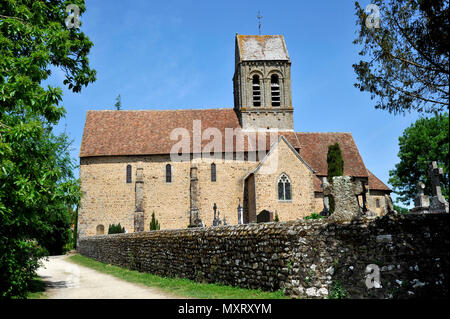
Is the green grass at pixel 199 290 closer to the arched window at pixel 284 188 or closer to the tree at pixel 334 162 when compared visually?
the arched window at pixel 284 188

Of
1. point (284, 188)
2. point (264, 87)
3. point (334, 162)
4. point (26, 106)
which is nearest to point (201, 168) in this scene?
point (284, 188)

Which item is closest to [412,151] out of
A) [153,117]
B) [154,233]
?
[153,117]

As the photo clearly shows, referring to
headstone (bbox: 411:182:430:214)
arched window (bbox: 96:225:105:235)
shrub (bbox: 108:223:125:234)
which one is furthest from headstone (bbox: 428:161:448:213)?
arched window (bbox: 96:225:105:235)

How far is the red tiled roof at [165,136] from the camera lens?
110ft

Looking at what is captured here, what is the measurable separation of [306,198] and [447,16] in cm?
2540

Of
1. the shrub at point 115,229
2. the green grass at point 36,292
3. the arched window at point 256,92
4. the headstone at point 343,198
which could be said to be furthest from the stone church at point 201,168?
the headstone at point 343,198

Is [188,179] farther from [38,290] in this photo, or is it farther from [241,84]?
[38,290]

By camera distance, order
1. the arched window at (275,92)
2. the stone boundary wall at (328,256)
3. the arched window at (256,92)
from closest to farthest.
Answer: the stone boundary wall at (328,256)
the arched window at (256,92)
the arched window at (275,92)

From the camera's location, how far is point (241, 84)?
1435 inches

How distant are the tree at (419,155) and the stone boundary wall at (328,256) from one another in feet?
96.3

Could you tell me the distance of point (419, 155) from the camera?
118ft

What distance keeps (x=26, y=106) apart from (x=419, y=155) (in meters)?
35.8

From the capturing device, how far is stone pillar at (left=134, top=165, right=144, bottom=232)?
31.7 metres
